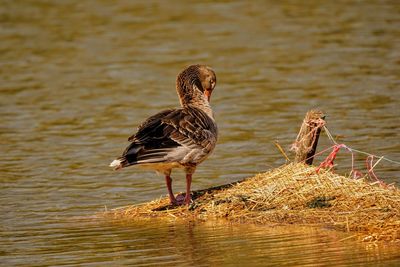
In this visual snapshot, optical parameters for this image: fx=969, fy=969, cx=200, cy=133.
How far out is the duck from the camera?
11.1 m

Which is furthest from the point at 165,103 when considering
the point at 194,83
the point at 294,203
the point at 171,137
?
the point at 294,203

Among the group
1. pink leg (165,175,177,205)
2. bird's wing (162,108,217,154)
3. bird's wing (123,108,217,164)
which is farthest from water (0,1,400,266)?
bird's wing (162,108,217,154)

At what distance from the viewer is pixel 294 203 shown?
11.2 metres

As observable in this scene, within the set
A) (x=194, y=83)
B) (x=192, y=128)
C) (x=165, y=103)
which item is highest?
(x=165, y=103)

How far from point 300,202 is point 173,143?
65.2 inches

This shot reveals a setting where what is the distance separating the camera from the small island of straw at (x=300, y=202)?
10.3 m

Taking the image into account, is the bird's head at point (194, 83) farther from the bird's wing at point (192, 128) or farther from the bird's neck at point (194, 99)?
the bird's wing at point (192, 128)

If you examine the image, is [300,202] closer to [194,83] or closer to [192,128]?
[192,128]

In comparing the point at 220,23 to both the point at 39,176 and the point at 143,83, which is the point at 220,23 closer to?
the point at 143,83

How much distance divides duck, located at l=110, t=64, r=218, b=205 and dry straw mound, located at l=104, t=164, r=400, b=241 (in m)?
0.39

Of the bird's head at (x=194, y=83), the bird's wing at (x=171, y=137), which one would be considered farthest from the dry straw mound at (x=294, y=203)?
the bird's head at (x=194, y=83)

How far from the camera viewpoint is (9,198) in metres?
13.8

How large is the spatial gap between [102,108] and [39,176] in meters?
5.44

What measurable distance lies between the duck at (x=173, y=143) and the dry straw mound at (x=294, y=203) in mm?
385
